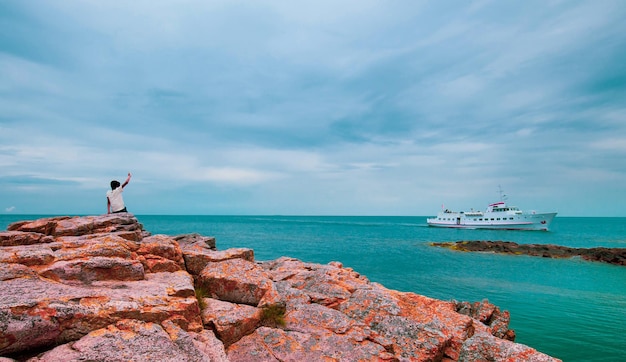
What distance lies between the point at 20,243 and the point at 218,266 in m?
7.95

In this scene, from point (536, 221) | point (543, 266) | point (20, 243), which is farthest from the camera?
point (536, 221)

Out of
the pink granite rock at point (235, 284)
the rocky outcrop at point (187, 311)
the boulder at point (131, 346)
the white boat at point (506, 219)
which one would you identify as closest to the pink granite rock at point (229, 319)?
the rocky outcrop at point (187, 311)

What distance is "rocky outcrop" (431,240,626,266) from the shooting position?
6576 centimetres

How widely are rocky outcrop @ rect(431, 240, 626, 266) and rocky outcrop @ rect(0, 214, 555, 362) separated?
233 feet

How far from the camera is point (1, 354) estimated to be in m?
6.57

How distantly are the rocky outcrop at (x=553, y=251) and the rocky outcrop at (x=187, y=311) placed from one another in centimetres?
7107

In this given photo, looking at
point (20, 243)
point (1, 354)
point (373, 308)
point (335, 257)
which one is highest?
point (20, 243)

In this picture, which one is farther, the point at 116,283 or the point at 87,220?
the point at 87,220

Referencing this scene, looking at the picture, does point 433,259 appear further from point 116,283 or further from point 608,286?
point 116,283

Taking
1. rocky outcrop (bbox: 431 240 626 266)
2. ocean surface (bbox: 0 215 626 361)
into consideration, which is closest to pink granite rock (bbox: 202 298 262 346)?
ocean surface (bbox: 0 215 626 361)

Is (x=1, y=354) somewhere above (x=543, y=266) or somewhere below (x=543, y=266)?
above

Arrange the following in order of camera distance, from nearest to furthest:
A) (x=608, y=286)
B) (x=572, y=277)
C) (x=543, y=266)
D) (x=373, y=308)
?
(x=373, y=308) < (x=608, y=286) < (x=572, y=277) < (x=543, y=266)

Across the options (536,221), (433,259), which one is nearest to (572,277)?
(433,259)

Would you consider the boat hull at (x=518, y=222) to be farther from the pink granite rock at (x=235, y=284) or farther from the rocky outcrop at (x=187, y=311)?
the pink granite rock at (x=235, y=284)
